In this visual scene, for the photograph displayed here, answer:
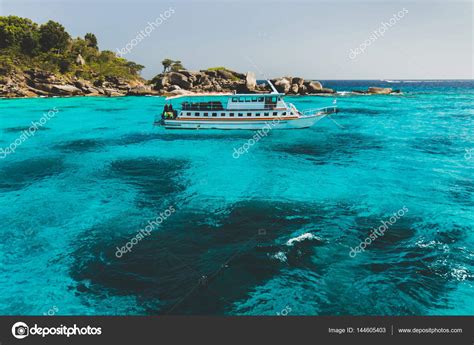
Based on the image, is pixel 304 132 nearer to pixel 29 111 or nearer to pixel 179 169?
pixel 179 169

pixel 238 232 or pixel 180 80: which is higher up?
pixel 180 80

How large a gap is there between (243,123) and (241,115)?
1.21 m

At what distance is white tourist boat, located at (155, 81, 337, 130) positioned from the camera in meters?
43.8

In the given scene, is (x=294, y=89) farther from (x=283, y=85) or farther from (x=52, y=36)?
(x=52, y=36)

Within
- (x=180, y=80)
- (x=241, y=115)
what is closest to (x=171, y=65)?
(x=180, y=80)

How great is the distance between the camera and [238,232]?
16297mm

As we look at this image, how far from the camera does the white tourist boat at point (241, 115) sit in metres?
43.8

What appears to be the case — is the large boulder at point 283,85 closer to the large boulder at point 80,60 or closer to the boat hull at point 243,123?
the boat hull at point 243,123

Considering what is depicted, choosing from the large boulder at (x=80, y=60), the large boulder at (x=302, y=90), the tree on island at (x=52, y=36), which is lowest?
the large boulder at (x=302, y=90)

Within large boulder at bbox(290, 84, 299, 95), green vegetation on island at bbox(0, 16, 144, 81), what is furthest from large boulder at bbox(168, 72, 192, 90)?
large boulder at bbox(290, 84, 299, 95)

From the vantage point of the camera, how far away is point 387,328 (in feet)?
24.6

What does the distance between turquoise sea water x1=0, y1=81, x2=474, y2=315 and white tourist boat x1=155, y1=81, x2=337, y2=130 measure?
35.4 ft

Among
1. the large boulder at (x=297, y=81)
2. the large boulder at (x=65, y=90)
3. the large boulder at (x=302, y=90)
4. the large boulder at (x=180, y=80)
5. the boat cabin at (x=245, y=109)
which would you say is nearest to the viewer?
the boat cabin at (x=245, y=109)

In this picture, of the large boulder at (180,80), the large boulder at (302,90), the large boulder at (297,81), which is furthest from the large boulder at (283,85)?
the large boulder at (180,80)
